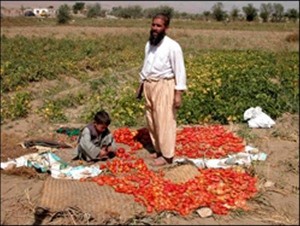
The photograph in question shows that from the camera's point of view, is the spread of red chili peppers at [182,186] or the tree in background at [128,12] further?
the tree in background at [128,12]

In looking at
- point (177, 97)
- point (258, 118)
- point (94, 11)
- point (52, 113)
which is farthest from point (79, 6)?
point (177, 97)

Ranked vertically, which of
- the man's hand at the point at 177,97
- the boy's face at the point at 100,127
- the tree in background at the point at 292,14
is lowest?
the tree in background at the point at 292,14

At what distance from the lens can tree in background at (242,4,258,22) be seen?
2518 inches

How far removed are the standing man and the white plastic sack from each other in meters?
2.52

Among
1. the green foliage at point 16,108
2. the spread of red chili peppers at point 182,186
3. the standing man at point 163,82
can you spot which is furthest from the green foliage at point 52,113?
the standing man at point 163,82

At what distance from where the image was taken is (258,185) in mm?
5094

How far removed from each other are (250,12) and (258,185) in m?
62.9

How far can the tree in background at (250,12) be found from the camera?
64.0 meters

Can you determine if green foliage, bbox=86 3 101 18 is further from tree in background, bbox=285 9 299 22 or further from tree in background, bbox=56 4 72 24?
tree in background, bbox=285 9 299 22

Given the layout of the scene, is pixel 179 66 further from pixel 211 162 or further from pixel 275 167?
pixel 275 167

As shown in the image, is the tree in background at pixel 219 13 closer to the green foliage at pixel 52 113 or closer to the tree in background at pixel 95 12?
the tree in background at pixel 95 12

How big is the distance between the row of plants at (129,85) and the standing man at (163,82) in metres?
2.36

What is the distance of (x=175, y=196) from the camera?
463 cm

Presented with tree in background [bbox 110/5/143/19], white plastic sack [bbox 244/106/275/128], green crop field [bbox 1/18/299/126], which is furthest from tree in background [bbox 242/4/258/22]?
white plastic sack [bbox 244/106/275/128]
